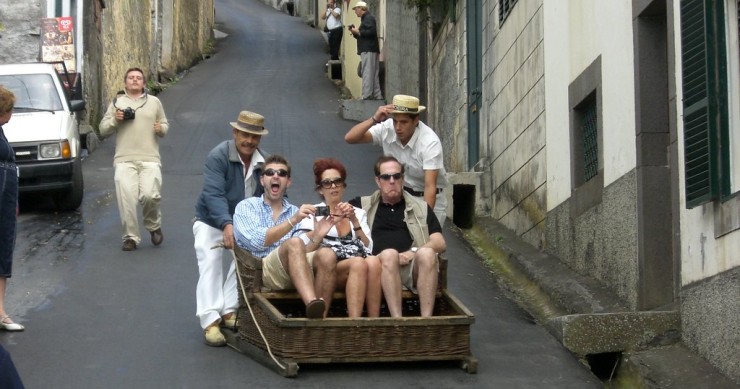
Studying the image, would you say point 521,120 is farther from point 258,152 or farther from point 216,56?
point 216,56

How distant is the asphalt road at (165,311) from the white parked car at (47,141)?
1.08ft

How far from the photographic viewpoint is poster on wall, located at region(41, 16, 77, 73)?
23297mm

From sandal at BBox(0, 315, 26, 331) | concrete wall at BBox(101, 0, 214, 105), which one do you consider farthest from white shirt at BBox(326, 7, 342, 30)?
sandal at BBox(0, 315, 26, 331)

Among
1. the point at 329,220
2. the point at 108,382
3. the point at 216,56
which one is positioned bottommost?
the point at 108,382

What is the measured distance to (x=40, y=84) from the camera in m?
17.9

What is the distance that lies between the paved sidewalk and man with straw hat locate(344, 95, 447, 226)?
1.36 m

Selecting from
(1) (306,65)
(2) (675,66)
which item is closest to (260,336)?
(2) (675,66)

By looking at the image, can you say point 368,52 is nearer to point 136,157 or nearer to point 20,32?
point 20,32

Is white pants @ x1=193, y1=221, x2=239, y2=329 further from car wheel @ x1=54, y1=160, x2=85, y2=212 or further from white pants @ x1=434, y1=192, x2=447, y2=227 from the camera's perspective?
car wheel @ x1=54, y1=160, x2=85, y2=212

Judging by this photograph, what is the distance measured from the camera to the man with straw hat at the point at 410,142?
10.2m

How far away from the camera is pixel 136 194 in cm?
1399

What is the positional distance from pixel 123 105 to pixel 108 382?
604 cm

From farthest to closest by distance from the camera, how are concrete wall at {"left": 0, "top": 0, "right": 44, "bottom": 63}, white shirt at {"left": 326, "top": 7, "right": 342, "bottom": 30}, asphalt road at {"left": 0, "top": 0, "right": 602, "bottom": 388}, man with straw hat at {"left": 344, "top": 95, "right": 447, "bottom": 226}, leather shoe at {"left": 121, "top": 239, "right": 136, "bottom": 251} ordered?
white shirt at {"left": 326, "top": 7, "right": 342, "bottom": 30}
concrete wall at {"left": 0, "top": 0, "right": 44, "bottom": 63}
leather shoe at {"left": 121, "top": 239, "right": 136, "bottom": 251}
man with straw hat at {"left": 344, "top": 95, "right": 447, "bottom": 226}
asphalt road at {"left": 0, "top": 0, "right": 602, "bottom": 388}

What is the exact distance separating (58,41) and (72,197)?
24.4 feet
